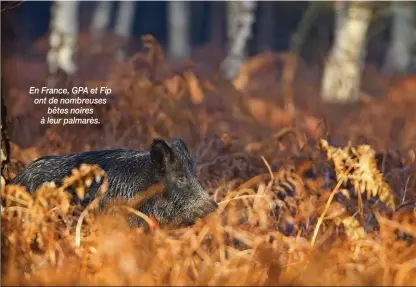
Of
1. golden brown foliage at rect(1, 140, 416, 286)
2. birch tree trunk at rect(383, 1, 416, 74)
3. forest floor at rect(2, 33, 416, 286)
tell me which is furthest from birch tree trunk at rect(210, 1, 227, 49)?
golden brown foliage at rect(1, 140, 416, 286)

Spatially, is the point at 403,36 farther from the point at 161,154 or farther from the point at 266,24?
the point at 161,154

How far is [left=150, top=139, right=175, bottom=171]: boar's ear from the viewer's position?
20.0ft

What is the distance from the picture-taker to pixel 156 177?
20.4ft

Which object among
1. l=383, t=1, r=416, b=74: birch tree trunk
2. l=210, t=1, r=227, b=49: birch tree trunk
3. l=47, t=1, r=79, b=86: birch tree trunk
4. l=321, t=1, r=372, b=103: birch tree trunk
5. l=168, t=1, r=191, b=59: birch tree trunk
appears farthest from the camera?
l=210, t=1, r=227, b=49: birch tree trunk

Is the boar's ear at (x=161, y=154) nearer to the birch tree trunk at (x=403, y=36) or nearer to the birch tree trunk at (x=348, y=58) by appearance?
the birch tree trunk at (x=348, y=58)

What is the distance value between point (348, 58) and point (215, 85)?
4.87 meters

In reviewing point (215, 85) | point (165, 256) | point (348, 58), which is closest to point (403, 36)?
point (348, 58)

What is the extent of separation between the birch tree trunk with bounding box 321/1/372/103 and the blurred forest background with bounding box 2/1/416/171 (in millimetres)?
23

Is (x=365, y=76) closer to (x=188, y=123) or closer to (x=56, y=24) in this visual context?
(x=56, y=24)

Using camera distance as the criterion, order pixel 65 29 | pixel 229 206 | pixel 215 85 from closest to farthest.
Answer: pixel 229 206 → pixel 215 85 → pixel 65 29

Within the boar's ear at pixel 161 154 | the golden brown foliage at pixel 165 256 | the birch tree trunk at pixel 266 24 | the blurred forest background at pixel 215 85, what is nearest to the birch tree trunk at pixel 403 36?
the blurred forest background at pixel 215 85

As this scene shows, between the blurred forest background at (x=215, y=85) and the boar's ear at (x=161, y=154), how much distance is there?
1132 mm

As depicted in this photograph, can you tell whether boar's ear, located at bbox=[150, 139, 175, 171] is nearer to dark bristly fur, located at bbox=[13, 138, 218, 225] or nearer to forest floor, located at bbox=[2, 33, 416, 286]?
dark bristly fur, located at bbox=[13, 138, 218, 225]

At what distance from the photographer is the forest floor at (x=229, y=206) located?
477 cm
